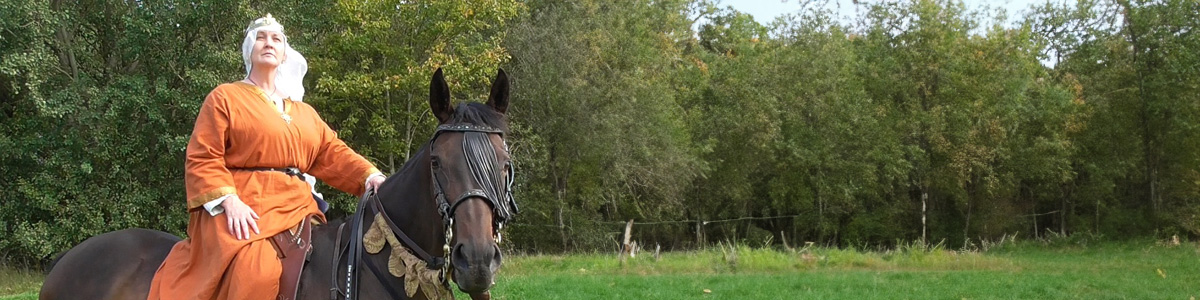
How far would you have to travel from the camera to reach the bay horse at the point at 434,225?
223 centimetres

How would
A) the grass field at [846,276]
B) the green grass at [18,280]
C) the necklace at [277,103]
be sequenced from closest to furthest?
the necklace at [277,103] → the grass field at [846,276] → the green grass at [18,280]

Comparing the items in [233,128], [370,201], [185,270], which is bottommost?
[185,270]

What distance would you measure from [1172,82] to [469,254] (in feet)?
92.9

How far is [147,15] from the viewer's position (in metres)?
15.0

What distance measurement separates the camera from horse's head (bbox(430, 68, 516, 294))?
2.19 meters

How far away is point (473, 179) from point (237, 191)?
101 cm

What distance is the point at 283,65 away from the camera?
307 centimetres

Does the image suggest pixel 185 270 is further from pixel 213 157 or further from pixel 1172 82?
pixel 1172 82

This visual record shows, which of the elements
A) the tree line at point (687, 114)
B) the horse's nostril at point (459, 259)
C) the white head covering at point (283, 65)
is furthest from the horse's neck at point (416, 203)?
the tree line at point (687, 114)

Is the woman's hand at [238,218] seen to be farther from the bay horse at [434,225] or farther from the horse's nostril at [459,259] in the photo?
the horse's nostril at [459,259]

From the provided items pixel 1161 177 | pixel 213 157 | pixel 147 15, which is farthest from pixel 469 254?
pixel 1161 177

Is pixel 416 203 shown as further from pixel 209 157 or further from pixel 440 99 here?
pixel 209 157

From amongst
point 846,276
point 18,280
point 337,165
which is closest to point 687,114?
point 846,276

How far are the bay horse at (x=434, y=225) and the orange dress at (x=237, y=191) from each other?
15cm
